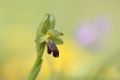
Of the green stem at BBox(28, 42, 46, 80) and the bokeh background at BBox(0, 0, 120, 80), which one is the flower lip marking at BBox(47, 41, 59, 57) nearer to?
the green stem at BBox(28, 42, 46, 80)

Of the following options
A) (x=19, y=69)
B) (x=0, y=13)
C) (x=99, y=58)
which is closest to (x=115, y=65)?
(x=99, y=58)

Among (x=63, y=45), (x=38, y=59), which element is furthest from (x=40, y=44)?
(x=63, y=45)

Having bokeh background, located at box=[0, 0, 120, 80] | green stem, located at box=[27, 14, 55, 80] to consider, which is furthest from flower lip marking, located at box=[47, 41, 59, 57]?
bokeh background, located at box=[0, 0, 120, 80]

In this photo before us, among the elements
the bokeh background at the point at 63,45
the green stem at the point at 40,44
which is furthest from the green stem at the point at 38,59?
the bokeh background at the point at 63,45

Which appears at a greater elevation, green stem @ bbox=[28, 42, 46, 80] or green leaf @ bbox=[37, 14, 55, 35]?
green leaf @ bbox=[37, 14, 55, 35]

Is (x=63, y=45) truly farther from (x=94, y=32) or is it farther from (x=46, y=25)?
(x=46, y=25)

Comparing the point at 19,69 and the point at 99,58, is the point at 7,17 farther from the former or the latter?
the point at 99,58
